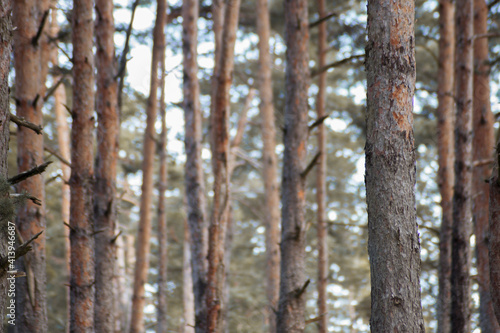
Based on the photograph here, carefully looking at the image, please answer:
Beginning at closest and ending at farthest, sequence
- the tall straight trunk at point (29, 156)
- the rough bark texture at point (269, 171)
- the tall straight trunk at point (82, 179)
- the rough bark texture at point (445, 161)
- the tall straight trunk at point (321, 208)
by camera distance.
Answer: the tall straight trunk at point (29, 156)
the tall straight trunk at point (82, 179)
the rough bark texture at point (445, 161)
the rough bark texture at point (269, 171)
the tall straight trunk at point (321, 208)

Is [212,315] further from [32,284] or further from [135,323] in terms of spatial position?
[135,323]

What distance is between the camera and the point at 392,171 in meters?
4.20

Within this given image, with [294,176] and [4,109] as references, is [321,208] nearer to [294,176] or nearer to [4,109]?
[294,176]

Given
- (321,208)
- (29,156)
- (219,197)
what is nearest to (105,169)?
(29,156)

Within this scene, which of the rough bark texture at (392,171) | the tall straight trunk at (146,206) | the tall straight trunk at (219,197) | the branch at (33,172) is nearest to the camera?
the branch at (33,172)

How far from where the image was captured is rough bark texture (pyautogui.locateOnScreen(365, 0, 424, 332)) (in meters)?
4.05

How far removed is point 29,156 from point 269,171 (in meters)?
6.71

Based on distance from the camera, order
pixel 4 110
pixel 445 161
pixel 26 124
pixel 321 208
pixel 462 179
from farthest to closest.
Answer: pixel 321 208, pixel 445 161, pixel 462 179, pixel 26 124, pixel 4 110

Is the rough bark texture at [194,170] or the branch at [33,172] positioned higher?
the rough bark texture at [194,170]

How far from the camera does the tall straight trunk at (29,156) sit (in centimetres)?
630

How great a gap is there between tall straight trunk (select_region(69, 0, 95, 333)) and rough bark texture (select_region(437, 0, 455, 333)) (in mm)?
5531

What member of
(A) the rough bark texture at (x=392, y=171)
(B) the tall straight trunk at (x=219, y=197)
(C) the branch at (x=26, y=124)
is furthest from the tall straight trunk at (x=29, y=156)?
(A) the rough bark texture at (x=392, y=171)

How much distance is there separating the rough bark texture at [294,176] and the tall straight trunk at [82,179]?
7.91ft

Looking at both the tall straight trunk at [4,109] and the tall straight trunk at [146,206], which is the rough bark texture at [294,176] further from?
the tall straight trunk at [146,206]
